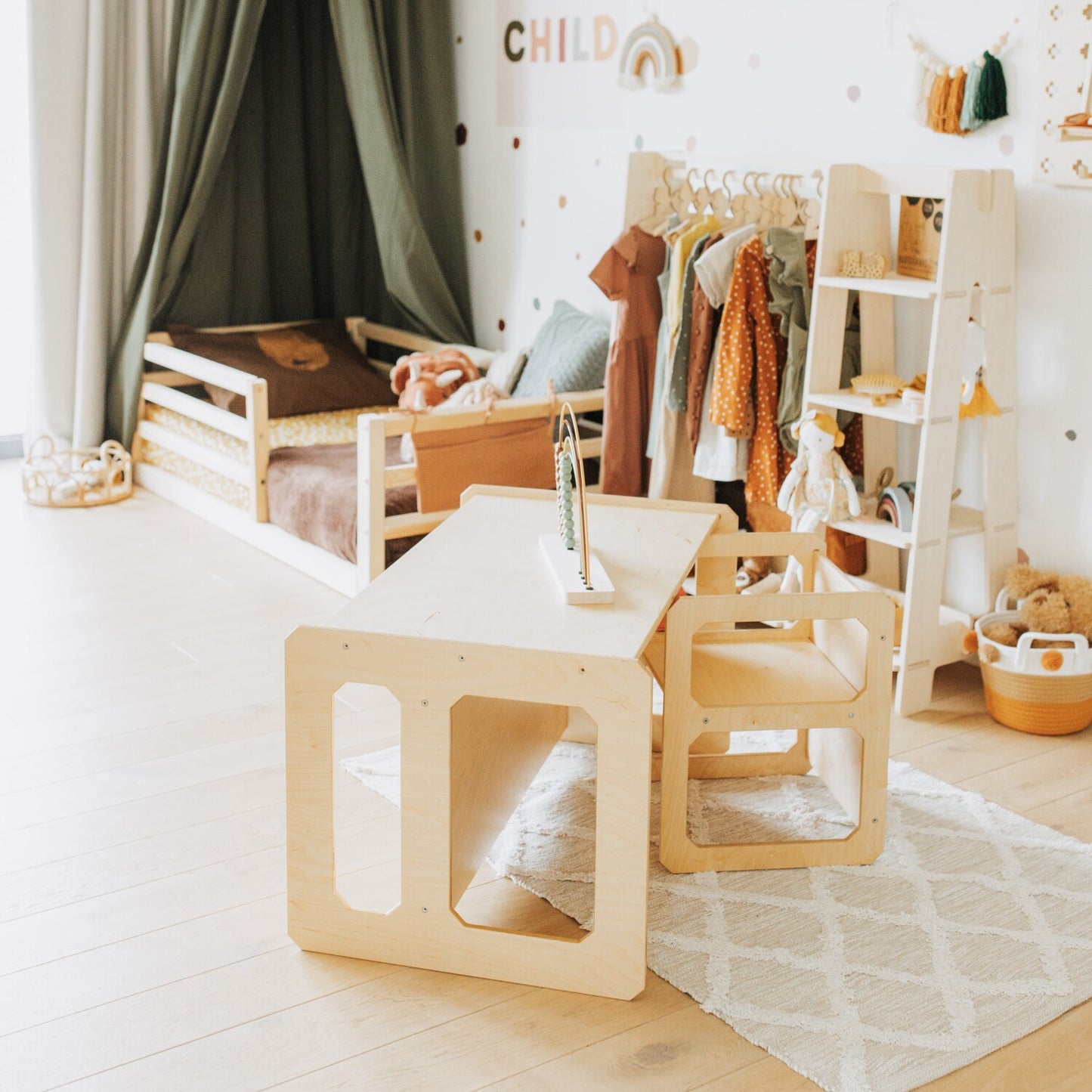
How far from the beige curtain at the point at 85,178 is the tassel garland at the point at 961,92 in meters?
2.54

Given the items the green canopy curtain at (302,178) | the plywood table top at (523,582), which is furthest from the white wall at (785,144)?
the plywood table top at (523,582)

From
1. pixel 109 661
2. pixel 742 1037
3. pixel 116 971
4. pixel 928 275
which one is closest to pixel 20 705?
pixel 109 661

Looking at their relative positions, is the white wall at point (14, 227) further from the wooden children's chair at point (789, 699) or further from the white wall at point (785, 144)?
the wooden children's chair at point (789, 699)

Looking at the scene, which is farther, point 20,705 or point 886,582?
point 886,582

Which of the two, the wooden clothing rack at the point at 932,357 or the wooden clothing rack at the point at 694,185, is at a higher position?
the wooden clothing rack at the point at 694,185

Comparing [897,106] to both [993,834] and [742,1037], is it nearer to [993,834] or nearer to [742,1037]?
[993,834]

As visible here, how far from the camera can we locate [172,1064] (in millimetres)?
1752

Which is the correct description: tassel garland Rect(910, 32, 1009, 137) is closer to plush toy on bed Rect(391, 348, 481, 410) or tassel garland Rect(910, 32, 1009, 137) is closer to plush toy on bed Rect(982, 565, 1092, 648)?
plush toy on bed Rect(982, 565, 1092, 648)

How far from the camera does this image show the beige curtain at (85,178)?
14.0ft

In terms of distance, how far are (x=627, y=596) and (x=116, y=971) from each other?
3.01ft

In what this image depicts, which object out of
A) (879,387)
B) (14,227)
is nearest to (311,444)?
(14,227)

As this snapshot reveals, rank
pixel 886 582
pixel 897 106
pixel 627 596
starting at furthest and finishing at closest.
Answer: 1. pixel 886 582
2. pixel 897 106
3. pixel 627 596

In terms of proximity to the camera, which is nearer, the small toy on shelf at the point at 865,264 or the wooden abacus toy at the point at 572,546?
the wooden abacus toy at the point at 572,546

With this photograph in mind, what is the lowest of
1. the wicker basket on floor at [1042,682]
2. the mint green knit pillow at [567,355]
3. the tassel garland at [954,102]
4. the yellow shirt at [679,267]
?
the wicker basket on floor at [1042,682]
